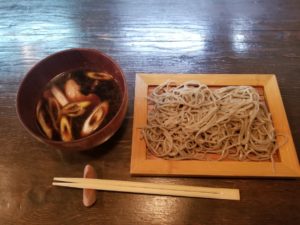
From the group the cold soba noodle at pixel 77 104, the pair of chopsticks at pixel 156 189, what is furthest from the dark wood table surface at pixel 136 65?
the cold soba noodle at pixel 77 104

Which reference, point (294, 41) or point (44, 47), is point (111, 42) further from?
point (294, 41)

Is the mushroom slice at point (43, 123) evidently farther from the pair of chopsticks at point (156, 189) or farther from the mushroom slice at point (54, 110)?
the pair of chopsticks at point (156, 189)

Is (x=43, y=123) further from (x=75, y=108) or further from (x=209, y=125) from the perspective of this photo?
(x=209, y=125)

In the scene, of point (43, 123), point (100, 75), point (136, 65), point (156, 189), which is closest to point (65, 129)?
point (43, 123)

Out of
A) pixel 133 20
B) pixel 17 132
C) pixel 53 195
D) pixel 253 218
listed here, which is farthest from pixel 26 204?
pixel 133 20

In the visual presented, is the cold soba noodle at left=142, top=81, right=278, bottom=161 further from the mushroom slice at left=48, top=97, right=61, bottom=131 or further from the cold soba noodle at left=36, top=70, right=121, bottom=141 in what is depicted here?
the mushroom slice at left=48, top=97, right=61, bottom=131

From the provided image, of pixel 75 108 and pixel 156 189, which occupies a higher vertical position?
pixel 75 108

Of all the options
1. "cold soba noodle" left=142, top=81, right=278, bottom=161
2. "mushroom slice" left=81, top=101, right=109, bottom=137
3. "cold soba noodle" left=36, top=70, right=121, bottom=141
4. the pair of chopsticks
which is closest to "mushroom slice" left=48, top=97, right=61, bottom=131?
"cold soba noodle" left=36, top=70, right=121, bottom=141
